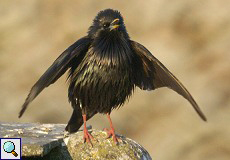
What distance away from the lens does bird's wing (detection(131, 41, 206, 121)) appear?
27.0ft

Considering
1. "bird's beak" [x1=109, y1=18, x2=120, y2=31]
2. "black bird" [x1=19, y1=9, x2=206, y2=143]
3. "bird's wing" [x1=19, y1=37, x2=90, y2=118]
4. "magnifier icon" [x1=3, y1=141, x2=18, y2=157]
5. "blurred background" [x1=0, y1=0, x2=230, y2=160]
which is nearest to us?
"magnifier icon" [x1=3, y1=141, x2=18, y2=157]

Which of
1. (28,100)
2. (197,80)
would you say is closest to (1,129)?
(28,100)

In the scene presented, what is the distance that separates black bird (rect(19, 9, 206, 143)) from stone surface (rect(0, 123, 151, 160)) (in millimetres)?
315

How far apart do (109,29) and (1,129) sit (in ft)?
5.64

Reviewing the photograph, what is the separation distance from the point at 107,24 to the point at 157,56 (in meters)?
10.5

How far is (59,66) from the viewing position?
775 centimetres

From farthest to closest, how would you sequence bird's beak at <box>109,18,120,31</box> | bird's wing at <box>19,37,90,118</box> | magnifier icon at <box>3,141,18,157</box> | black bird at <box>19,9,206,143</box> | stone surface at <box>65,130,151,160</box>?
bird's beak at <box>109,18,120,31</box> < black bird at <box>19,9,206,143</box> < bird's wing at <box>19,37,90,118</box> < stone surface at <box>65,130,151,160</box> < magnifier icon at <box>3,141,18,157</box>

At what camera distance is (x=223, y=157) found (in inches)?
647

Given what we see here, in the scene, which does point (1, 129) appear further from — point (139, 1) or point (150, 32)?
point (139, 1)

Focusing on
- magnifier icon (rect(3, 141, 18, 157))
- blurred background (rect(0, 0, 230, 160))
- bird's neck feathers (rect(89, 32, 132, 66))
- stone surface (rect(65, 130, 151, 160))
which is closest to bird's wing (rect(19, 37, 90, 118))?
bird's neck feathers (rect(89, 32, 132, 66))

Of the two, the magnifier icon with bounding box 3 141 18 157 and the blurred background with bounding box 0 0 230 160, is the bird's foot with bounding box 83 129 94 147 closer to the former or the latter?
the magnifier icon with bounding box 3 141 18 157

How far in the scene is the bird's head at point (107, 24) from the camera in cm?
820

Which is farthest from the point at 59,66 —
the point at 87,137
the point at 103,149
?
the point at 103,149

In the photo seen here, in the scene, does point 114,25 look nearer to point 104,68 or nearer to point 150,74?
point 104,68
